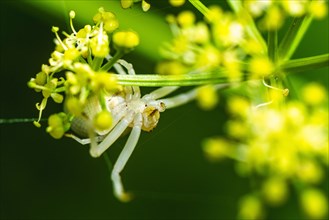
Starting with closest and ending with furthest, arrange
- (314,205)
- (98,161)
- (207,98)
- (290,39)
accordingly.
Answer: (314,205)
(207,98)
(290,39)
(98,161)

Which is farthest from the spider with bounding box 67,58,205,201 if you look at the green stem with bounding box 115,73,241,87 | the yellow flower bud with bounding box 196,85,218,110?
the yellow flower bud with bounding box 196,85,218,110

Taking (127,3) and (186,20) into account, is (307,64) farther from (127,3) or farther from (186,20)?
(127,3)

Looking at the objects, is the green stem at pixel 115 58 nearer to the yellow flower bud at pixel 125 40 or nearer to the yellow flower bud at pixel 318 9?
the yellow flower bud at pixel 125 40

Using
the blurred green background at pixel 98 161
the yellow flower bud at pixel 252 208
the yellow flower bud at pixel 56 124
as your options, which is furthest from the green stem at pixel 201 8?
the blurred green background at pixel 98 161

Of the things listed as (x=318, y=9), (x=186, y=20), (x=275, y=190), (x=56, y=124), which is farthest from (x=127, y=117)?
(x=275, y=190)

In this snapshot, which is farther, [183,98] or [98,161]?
→ [98,161]

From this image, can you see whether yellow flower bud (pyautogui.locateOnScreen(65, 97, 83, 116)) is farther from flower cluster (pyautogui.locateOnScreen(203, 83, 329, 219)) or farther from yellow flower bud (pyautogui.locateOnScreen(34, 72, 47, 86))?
flower cluster (pyautogui.locateOnScreen(203, 83, 329, 219))

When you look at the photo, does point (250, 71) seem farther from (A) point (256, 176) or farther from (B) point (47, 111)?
(B) point (47, 111)
